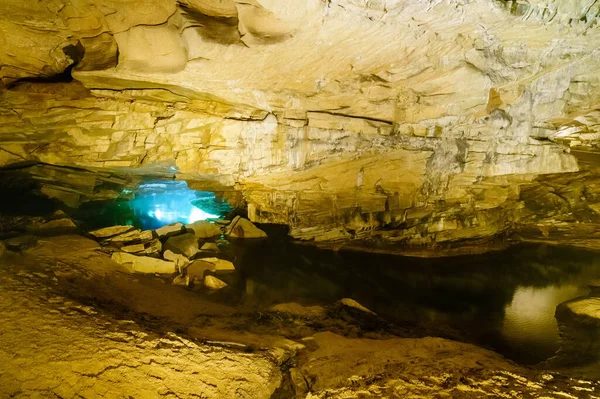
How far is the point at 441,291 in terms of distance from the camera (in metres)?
9.48

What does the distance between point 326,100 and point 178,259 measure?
5.50m

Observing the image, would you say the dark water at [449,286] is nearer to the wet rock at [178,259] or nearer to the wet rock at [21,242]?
the wet rock at [178,259]

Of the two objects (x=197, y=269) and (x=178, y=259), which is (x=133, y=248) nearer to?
(x=178, y=259)

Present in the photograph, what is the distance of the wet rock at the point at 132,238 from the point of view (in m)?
9.53

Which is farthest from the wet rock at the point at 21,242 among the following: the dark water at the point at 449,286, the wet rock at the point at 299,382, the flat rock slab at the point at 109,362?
the wet rock at the point at 299,382

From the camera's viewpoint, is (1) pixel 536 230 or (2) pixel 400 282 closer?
(2) pixel 400 282

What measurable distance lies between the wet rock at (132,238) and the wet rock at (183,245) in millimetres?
729

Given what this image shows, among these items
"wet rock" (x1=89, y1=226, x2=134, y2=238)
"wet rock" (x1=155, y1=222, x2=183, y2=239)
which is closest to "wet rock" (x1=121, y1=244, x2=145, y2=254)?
"wet rock" (x1=89, y1=226, x2=134, y2=238)

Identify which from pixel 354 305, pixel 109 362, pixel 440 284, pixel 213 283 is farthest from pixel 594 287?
pixel 109 362

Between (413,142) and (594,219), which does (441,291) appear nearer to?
(413,142)

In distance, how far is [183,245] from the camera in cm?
985

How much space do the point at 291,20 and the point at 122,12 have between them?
3.14 meters

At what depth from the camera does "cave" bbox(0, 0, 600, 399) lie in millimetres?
4152

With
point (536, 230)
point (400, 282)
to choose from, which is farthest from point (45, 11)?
point (536, 230)
